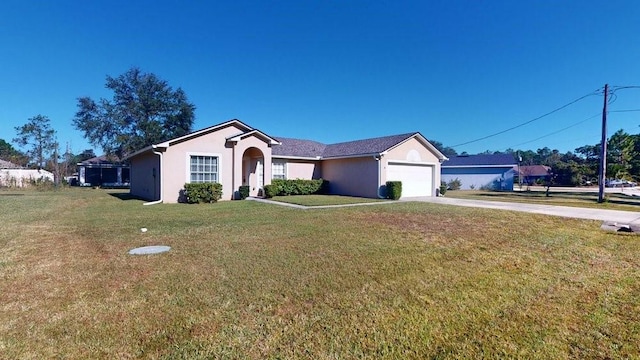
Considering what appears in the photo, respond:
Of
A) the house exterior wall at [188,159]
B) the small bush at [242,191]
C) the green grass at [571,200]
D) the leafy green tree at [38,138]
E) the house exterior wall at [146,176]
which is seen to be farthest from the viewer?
the leafy green tree at [38,138]

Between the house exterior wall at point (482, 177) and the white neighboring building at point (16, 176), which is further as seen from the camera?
the house exterior wall at point (482, 177)

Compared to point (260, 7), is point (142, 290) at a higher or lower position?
lower

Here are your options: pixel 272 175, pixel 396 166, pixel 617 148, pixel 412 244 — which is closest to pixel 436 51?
pixel 396 166

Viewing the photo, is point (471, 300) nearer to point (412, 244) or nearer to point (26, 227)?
Answer: point (412, 244)

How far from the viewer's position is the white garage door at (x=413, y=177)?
20.2 metres

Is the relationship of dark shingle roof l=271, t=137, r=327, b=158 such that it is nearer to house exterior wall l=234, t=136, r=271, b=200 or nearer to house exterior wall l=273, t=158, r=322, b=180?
house exterior wall l=273, t=158, r=322, b=180

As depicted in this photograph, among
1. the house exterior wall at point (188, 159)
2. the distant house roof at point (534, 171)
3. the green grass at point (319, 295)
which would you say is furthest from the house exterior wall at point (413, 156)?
the distant house roof at point (534, 171)

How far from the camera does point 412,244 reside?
22.9 ft

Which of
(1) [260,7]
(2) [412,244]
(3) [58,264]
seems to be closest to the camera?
(3) [58,264]

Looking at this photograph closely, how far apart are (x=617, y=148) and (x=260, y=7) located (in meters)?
43.9

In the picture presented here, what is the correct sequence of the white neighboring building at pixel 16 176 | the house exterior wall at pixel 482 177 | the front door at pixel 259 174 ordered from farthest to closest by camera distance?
the house exterior wall at pixel 482 177, the white neighboring building at pixel 16 176, the front door at pixel 259 174

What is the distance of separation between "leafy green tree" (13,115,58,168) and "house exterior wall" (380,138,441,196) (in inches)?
1866

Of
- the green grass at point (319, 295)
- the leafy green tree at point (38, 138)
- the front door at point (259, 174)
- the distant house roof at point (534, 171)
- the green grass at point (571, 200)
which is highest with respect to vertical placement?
the leafy green tree at point (38, 138)

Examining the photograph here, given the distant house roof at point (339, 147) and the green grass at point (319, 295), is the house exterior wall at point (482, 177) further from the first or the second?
the green grass at point (319, 295)
